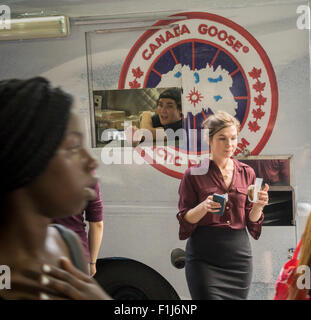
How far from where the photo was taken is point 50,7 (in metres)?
1.33

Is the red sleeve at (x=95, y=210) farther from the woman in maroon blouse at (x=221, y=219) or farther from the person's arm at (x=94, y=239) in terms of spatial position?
the woman in maroon blouse at (x=221, y=219)

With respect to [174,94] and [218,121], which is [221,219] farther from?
[174,94]

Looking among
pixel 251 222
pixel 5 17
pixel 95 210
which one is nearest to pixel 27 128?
pixel 95 210

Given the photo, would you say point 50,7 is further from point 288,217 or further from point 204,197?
point 288,217

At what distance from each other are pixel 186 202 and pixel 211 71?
456 millimetres

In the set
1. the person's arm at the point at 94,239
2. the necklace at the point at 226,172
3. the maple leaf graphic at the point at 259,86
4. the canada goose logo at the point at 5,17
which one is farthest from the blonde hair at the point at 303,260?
the canada goose logo at the point at 5,17

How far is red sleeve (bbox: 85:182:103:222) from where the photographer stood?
1335 mm

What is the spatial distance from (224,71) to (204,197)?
1.41ft

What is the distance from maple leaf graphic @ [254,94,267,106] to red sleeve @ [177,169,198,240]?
1.06ft

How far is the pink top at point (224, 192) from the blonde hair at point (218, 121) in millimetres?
114

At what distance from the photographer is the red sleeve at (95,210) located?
133 cm

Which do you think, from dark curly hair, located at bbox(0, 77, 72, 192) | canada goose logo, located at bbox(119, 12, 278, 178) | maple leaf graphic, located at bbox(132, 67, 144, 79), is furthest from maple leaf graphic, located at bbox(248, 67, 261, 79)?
dark curly hair, located at bbox(0, 77, 72, 192)
